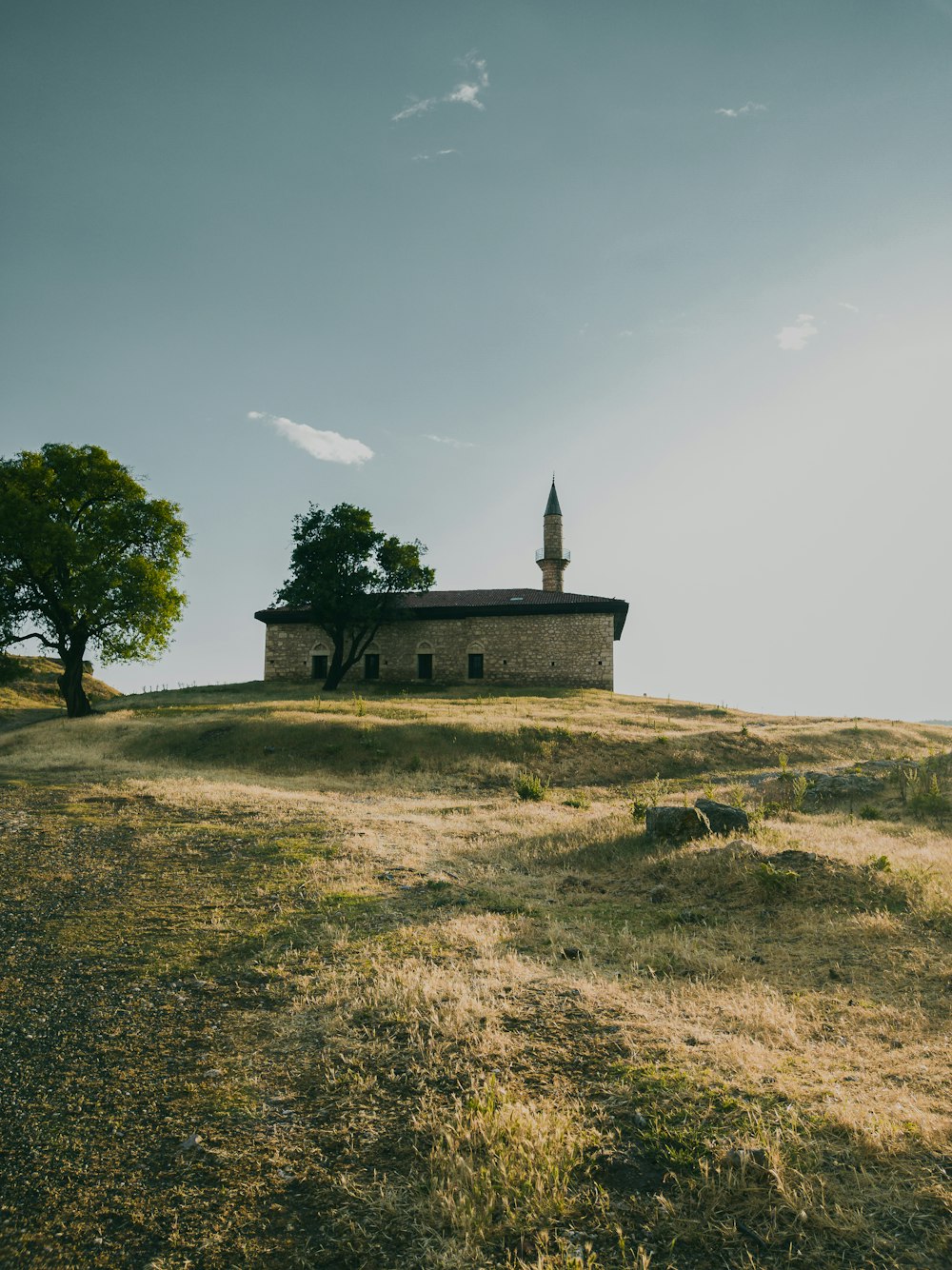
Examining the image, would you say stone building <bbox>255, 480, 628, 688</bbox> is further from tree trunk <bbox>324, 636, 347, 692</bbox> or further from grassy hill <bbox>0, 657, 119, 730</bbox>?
grassy hill <bbox>0, 657, 119, 730</bbox>

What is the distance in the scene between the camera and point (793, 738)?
26.1 metres

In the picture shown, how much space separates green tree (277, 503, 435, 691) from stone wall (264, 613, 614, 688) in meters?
3.69

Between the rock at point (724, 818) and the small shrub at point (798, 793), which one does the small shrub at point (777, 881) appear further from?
the small shrub at point (798, 793)

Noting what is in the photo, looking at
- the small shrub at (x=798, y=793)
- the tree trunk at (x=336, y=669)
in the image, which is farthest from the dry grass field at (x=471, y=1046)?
the tree trunk at (x=336, y=669)

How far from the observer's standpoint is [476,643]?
1767 inches

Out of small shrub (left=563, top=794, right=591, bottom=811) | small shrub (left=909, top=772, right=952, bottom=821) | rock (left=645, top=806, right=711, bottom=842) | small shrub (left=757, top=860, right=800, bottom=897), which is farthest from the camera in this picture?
small shrub (left=563, top=794, right=591, bottom=811)

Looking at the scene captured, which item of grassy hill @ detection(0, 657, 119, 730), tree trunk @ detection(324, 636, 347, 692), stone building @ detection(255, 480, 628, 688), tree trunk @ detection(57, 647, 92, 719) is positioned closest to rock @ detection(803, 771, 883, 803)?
stone building @ detection(255, 480, 628, 688)

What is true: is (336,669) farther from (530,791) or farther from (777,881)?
(777,881)

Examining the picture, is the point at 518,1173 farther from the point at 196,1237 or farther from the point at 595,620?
the point at 595,620

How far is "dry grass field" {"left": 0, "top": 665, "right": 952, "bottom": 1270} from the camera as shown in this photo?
3.21 m

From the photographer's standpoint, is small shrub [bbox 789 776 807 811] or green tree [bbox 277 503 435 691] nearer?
small shrub [bbox 789 776 807 811]

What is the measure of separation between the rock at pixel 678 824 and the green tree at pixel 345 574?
30.6m

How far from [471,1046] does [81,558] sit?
31.2 metres

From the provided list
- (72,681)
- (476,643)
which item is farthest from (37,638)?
(476,643)
